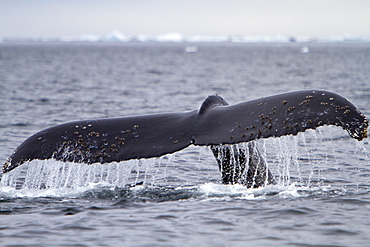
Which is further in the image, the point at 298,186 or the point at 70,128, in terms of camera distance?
the point at 298,186

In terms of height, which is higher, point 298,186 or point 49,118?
point 49,118

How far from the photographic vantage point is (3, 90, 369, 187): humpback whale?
515cm

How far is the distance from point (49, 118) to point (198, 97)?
1020 cm

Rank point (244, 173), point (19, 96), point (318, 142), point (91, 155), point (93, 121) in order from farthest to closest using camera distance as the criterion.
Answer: point (19, 96) → point (318, 142) → point (244, 173) → point (93, 121) → point (91, 155)

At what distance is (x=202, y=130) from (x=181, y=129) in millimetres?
231

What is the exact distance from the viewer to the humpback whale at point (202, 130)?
203 inches

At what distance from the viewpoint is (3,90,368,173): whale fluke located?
521 centimetres

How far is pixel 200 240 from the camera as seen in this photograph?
5.91m

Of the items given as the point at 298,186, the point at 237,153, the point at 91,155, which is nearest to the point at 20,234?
the point at 91,155

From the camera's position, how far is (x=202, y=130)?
5750 mm

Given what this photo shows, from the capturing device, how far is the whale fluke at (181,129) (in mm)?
5214

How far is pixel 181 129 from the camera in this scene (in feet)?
19.2

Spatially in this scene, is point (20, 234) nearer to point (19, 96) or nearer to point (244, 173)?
point (244, 173)

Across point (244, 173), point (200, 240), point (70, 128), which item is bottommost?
point (200, 240)
